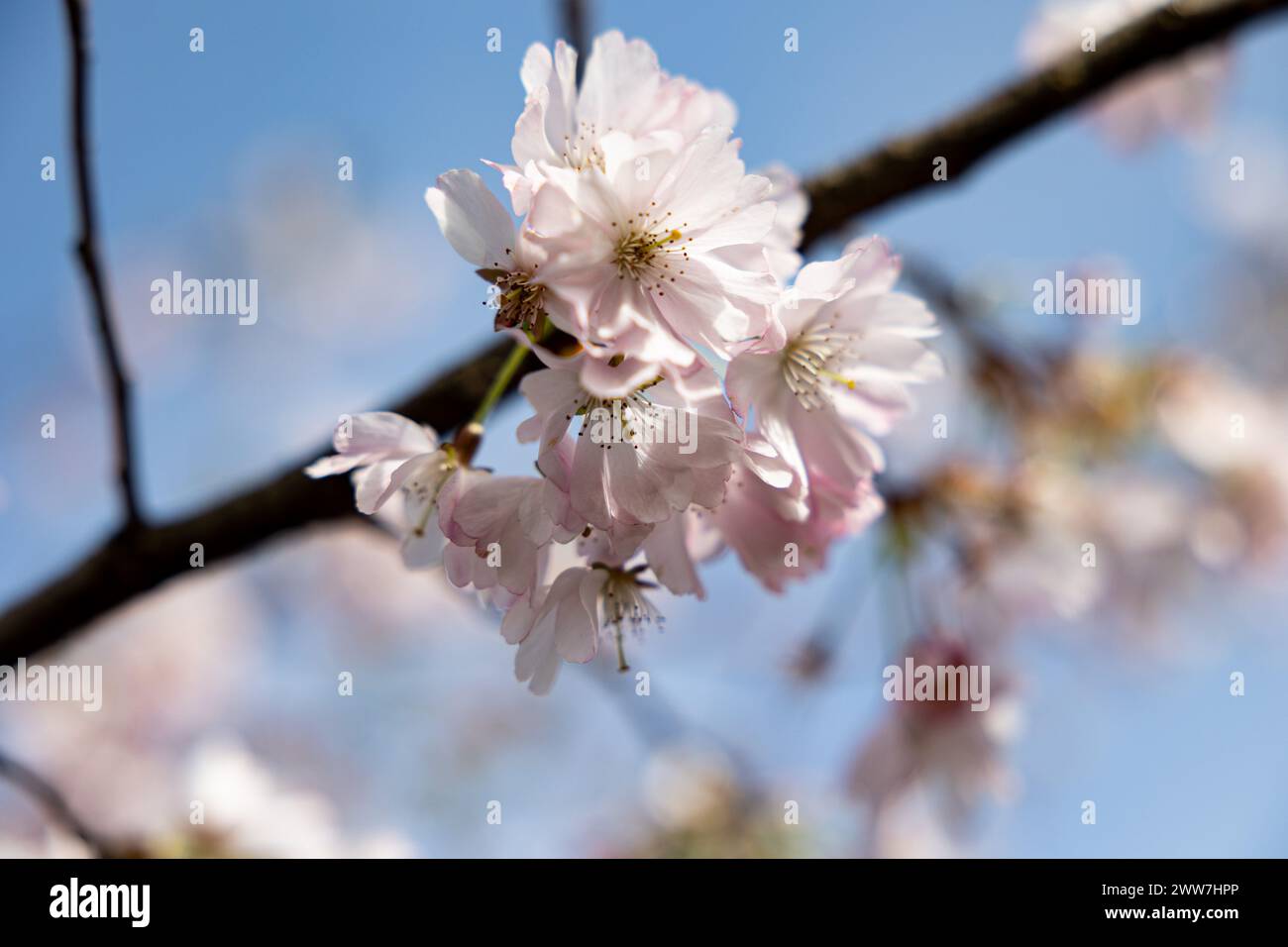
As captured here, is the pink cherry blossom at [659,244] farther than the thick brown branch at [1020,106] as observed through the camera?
No

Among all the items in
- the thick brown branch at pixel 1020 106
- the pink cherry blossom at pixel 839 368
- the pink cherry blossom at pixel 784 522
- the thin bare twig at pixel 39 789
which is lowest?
the thin bare twig at pixel 39 789

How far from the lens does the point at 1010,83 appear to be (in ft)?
5.17

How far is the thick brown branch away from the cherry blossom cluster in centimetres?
44

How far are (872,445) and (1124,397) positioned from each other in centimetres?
200

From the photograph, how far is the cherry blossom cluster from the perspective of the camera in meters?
0.85

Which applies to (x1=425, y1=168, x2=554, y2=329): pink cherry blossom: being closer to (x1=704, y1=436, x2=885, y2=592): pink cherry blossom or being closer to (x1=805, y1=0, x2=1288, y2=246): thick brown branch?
(x1=704, y1=436, x2=885, y2=592): pink cherry blossom

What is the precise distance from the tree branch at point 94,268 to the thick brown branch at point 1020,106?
101 cm

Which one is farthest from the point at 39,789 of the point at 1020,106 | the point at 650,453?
the point at 1020,106

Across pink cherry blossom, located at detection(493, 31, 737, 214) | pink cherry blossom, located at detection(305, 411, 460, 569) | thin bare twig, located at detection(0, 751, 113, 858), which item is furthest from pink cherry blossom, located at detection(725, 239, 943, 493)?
thin bare twig, located at detection(0, 751, 113, 858)

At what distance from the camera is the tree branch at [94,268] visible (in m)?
1.19

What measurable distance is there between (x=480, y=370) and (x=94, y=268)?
541 mm

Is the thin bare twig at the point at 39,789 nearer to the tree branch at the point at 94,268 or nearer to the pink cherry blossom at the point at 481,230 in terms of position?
the tree branch at the point at 94,268

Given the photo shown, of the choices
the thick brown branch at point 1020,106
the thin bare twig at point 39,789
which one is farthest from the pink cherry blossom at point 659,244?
the thin bare twig at point 39,789
